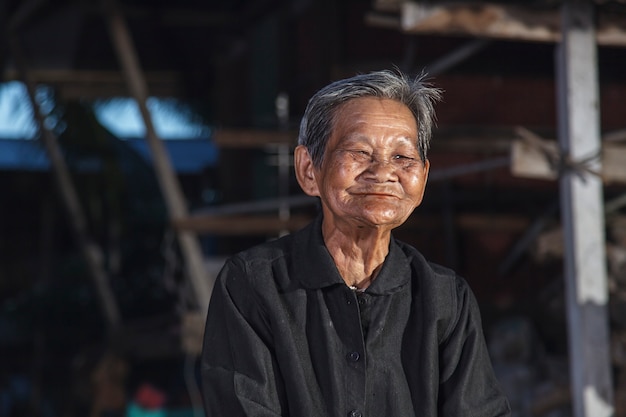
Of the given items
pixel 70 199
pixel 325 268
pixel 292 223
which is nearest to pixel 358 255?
pixel 325 268

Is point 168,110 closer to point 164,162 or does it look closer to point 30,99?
point 30,99

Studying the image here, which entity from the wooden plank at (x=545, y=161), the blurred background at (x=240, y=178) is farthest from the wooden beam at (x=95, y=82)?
the wooden plank at (x=545, y=161)

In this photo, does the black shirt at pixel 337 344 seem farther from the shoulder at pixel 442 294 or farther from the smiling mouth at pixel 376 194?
the smiling mouth at pixel 376 194

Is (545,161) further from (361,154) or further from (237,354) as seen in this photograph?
(237,354)

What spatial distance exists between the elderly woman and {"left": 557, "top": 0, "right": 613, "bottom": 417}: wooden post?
3.20 metres

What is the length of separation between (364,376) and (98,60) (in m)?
9.57

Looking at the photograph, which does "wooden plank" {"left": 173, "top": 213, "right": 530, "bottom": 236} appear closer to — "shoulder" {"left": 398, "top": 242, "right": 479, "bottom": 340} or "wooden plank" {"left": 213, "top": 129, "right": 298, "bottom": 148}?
"wooden plank" {"left": 213, "top": 129, "right": 298, "bottom": 148}

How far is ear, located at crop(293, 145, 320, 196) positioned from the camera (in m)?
2.64

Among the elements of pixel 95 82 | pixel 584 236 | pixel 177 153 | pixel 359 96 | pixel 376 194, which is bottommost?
pixel 177 153

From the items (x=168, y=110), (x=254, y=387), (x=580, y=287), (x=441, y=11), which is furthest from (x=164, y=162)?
(x=168, y=110)

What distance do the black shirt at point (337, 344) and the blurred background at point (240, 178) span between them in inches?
127

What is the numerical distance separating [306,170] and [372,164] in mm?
207

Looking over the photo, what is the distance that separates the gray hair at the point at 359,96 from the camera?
8.30 ft

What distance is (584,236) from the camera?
18.5ft
